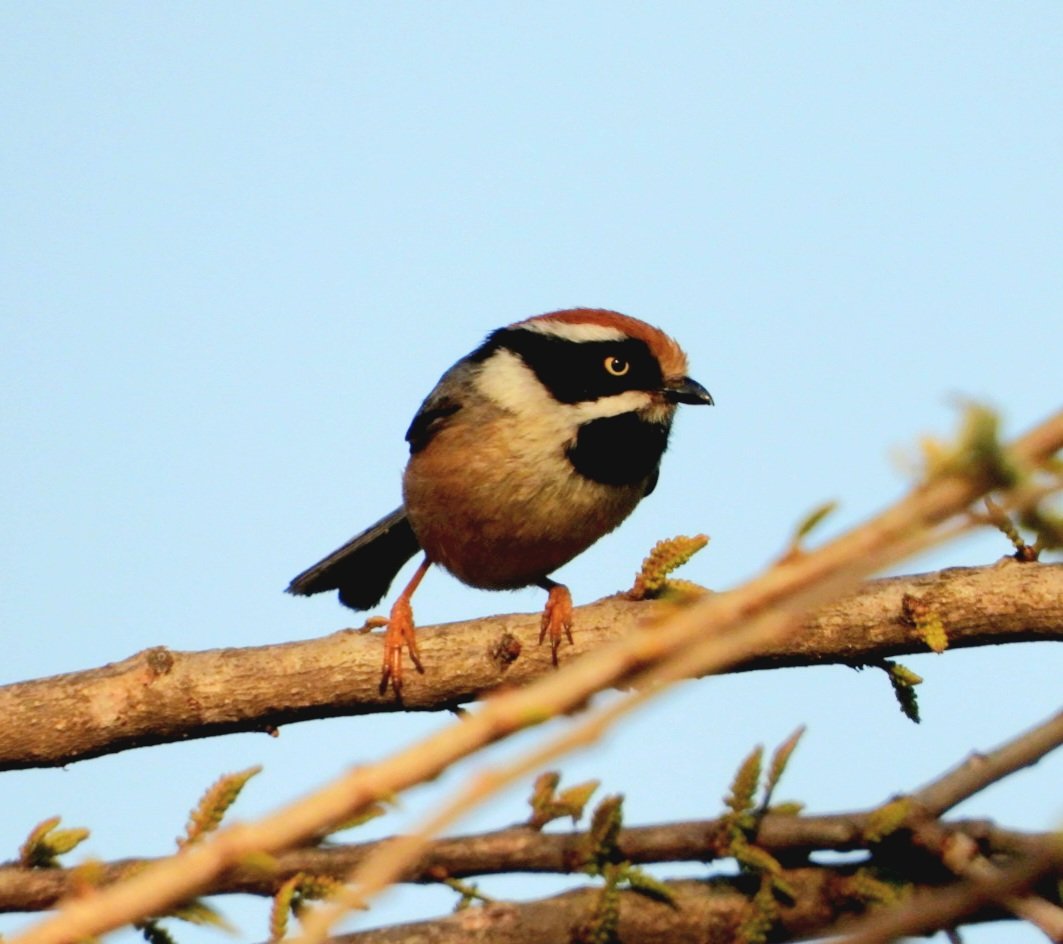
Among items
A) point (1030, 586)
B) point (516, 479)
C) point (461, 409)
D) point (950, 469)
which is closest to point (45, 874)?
point (950, 469)

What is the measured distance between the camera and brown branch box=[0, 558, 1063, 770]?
16.5ft

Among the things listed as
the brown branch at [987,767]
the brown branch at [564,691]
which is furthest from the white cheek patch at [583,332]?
the brown branch at [564,691]

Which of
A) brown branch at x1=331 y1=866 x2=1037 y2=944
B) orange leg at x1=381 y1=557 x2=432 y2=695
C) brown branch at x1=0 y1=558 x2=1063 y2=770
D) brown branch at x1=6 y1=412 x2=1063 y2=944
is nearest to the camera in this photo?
brown branch at x1=6 y1=412 x2=1063 y2=944

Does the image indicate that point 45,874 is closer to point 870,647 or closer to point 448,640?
point 448,640

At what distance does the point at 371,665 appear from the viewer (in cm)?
545

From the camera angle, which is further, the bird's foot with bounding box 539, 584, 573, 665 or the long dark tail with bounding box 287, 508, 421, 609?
the long dark tail with bounding box 287, 508, 421, 609

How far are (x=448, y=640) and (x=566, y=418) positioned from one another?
2479mm

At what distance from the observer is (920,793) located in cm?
279

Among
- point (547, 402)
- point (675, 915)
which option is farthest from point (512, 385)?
point (675, 915)

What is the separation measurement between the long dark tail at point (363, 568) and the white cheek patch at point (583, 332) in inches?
74.7

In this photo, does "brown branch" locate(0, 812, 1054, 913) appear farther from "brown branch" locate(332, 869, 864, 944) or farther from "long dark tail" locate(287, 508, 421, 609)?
"long dark tail" locate(287, 508, 421, 609)

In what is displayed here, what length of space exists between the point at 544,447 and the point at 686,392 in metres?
0.87

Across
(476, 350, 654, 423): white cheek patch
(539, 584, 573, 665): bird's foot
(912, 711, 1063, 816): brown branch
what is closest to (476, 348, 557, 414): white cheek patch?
(476, 350, 654, 423): white cheek patch

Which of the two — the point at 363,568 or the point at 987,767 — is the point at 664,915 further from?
the point at 363,568
